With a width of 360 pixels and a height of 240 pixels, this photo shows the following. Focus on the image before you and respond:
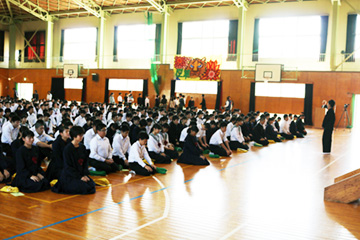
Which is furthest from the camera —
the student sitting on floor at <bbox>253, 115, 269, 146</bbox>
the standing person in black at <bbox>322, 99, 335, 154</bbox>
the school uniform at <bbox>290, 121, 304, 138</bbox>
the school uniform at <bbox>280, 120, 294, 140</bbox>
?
the school uniform at <bbox>290, 121, 304, 138</bbox>

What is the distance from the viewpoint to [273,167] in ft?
34.5

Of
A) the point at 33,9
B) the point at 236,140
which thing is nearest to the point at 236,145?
the point at 236,140

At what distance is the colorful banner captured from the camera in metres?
27.2

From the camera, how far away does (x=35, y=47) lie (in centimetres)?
3597

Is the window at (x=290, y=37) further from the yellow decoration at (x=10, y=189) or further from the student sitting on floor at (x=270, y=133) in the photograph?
the yellow decoration at (x=10, y=189)

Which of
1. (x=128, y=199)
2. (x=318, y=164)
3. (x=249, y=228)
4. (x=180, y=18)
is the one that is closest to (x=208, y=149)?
(x=318, y=164)

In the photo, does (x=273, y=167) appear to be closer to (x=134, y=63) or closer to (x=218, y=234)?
(x=218, y=234)

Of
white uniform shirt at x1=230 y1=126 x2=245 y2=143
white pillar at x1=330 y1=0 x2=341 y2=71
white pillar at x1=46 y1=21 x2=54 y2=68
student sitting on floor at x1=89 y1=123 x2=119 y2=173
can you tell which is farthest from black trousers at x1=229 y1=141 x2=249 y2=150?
white pillar at x1=46 y1=21 x2=54 y2=68

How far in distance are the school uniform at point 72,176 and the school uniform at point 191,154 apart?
3.97m

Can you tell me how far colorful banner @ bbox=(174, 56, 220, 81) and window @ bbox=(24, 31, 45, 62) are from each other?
49.8 ft

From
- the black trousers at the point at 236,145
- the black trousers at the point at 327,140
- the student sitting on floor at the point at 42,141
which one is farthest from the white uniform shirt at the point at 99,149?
the black trousers at the point at 327,140

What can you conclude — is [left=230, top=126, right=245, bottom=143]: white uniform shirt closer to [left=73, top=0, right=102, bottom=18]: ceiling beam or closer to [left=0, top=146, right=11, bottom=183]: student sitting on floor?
[left=0, top=146, right=11, bottom=183]: student sitting on floor

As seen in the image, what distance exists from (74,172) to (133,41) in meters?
25.8

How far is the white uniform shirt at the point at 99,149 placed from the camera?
877cm
